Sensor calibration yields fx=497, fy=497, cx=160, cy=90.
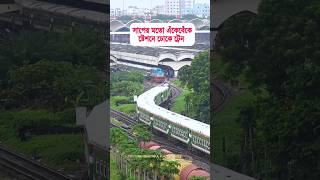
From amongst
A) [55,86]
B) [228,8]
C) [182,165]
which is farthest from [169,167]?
[228,8]

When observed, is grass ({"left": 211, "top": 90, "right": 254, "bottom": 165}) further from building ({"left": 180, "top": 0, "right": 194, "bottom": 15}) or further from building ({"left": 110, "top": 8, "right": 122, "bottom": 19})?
building ({"left": 110, "top": 8, "right": 122, "bottom": 19})

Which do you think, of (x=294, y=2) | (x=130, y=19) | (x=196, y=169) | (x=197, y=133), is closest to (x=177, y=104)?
(x=197, y=133)

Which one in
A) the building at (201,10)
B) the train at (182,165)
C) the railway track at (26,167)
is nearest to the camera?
the building at (201,10)

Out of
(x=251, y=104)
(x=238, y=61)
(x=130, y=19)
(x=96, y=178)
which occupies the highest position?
(x=130, y=19)

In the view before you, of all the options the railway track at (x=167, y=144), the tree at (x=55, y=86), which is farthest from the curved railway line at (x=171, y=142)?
the tree at (x=55, y=86)

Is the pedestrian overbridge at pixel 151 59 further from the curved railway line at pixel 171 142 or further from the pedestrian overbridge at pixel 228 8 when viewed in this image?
the pedestrian overbridge at pixel 228 8

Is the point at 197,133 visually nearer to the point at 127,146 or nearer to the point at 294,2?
the point at 127,146

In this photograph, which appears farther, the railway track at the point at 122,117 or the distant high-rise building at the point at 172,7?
the railway track at the point at 122,117

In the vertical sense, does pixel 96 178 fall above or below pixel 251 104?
below
